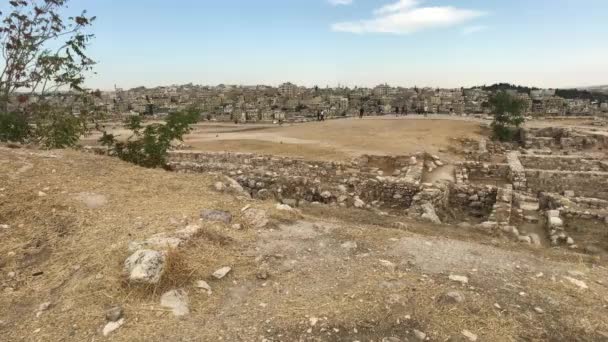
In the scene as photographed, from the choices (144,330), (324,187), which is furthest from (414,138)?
(144,330)

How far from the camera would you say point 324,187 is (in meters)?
11.4

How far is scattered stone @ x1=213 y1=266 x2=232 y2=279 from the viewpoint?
4375mm

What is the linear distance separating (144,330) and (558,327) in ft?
11.8

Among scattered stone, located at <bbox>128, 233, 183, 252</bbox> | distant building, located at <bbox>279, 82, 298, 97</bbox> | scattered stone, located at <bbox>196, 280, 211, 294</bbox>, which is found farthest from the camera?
distant building, located at <bbox>279, 82, 298, 97</bbox>

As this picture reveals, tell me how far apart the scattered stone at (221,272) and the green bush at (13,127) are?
375 inches

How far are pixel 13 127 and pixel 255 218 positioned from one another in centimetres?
894

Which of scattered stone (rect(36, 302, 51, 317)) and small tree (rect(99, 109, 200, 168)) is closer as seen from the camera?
scattered stone (rect(36, 302, 51, 317))

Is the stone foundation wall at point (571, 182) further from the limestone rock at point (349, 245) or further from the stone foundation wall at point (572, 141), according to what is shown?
the limestone rock at point (349, 245)

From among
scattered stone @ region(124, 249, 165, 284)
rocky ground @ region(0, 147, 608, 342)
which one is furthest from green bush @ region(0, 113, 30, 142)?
scattered stone @ region(124, 249, 165, 284)

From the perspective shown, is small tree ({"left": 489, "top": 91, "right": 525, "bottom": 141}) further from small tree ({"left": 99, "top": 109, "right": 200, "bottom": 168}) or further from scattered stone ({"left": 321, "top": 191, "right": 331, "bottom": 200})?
small tree ({"left": 99, "top": 109, "right": 200, "bottom": 168})

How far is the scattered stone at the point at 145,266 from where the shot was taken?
158 inches

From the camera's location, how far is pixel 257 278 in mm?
4422

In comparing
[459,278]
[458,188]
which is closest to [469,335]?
[459,278]

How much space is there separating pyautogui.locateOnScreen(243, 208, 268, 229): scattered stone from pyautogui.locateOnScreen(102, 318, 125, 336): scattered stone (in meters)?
2.25
